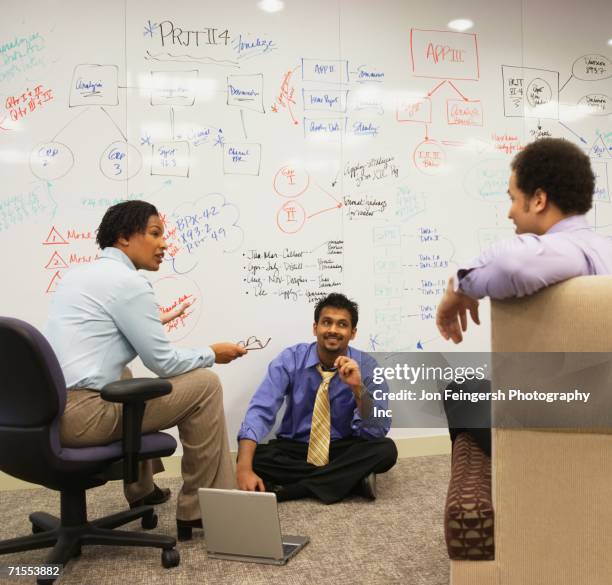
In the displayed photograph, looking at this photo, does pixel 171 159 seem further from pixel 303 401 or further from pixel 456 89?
pixel 456 89

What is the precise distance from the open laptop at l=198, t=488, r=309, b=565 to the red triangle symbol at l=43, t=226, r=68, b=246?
4.73 ft

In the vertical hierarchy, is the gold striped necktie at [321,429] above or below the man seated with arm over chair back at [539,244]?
below

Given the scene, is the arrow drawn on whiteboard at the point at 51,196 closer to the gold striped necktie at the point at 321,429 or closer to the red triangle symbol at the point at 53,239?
the red triangle symbol at the point at 53,239

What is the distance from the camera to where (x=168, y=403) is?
6.94 ft

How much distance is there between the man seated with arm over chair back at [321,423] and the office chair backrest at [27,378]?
1003mm

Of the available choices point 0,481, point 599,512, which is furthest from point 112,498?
point 599,512

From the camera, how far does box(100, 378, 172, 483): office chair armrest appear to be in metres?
1.88

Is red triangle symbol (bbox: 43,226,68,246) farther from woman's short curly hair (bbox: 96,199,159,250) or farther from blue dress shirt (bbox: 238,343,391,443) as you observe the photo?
blue dress shirt (bbox: 238,343,391,443)

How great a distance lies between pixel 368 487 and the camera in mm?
2656

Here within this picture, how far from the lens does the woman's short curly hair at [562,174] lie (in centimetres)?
154

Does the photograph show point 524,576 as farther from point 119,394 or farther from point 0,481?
point 0,481

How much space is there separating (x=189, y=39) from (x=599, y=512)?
8.48ft

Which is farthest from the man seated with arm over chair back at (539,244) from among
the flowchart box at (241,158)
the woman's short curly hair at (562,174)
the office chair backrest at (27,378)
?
the flowchart box at (241,158)

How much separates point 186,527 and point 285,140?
1.79 meters
